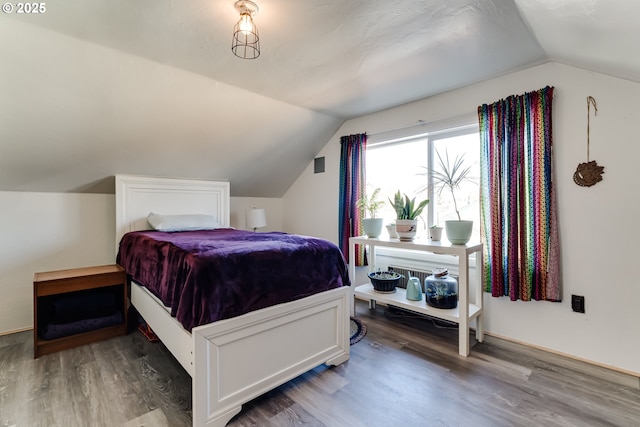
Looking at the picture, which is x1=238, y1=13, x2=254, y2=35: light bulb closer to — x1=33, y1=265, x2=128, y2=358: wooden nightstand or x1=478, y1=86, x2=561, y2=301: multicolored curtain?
x1=478, y1=86, x2=561, y2=301: multicolored curtain

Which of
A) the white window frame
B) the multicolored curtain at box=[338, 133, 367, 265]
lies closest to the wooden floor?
the white window frame

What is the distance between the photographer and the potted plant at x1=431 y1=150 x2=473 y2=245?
224 centimetres

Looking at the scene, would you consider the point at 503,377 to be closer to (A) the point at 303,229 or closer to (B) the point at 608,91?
(B) the point at 608,91

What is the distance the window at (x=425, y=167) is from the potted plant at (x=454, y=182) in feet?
0.14

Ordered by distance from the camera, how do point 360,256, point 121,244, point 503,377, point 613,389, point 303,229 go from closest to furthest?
1. point 613,389
2. point 503,377
3. point 121,244
4. point 360,256
5. point 303,229

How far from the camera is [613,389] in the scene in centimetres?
173

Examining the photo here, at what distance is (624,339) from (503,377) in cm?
86

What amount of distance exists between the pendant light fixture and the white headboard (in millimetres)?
1814

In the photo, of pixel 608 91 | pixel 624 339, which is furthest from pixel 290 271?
pixel 608 91

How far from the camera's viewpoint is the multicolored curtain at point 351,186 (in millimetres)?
3371

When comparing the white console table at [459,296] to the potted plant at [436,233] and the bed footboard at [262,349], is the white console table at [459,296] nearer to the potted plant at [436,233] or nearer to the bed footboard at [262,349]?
the potted plant at [436,233]

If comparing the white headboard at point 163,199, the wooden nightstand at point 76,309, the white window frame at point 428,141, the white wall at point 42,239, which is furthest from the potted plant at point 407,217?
the white wall at point 42,239

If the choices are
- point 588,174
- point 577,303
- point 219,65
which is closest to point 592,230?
point 588,174

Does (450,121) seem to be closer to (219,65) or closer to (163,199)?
(219,65)
